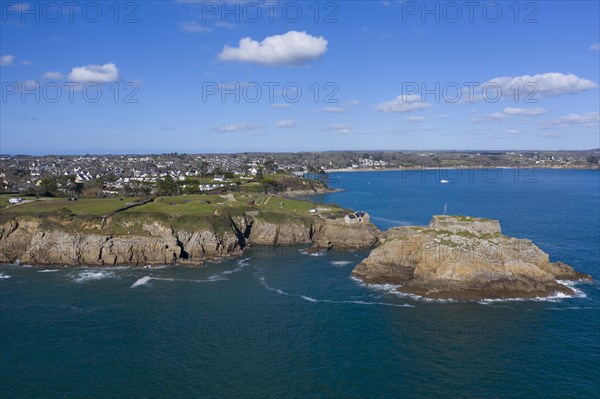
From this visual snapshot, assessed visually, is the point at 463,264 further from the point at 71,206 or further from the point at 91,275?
the point at 71,206

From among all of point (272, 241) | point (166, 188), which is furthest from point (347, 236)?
point (166, 188)

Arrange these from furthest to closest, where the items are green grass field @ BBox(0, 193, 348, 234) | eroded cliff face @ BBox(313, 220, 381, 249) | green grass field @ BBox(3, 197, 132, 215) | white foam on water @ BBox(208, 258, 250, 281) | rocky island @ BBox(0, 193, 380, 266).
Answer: eroded cliff face @ BBox(313, 220, 381, 249) < green grass field @ BBox(3, 197, 132, 215) < green grass field @ BBox(0, 193, 348, 234) < rocky island @ BBox(0, 193, 380, 266) < white foam on water @ BBox(208, 258, 250, 281)

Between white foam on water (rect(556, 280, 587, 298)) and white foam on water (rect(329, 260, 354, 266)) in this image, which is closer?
white foam on water (rect(556, 280, 587, 298))

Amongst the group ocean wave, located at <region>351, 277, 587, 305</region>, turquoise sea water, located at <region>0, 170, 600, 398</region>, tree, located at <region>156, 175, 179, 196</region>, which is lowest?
turquoise sea water, located at <region>0, 170, 600, 398</region>

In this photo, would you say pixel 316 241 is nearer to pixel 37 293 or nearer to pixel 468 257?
pixel 468 257

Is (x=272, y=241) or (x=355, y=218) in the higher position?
(x=355, y=218)

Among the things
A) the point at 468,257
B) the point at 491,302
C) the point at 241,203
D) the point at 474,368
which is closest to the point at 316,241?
the point at 241,203

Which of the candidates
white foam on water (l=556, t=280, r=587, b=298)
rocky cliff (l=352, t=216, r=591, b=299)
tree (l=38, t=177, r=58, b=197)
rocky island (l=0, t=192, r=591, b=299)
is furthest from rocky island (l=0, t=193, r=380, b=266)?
white foam on water (l=556, t=280, r=587, b=298)

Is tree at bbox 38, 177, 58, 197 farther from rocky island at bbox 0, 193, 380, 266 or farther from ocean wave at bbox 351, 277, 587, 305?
ocean wave at bbox 351, 277, 587, 305
